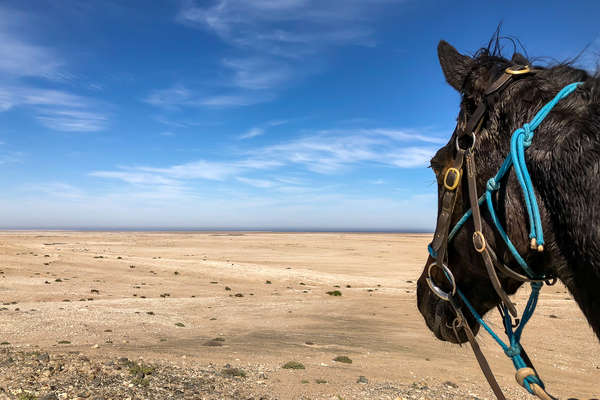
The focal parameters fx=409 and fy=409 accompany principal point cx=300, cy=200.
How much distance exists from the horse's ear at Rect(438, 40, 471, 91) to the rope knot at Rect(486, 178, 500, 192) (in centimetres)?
50

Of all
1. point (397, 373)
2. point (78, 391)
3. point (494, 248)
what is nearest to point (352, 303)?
point (397, 373)

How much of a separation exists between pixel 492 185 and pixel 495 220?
15cm

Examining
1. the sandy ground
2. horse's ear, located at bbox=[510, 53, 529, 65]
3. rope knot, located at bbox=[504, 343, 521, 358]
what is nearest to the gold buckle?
horse's ear, located at bbox=[510, 53, 529, 65]

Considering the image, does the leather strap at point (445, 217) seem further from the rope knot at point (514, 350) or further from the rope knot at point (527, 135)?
the rope knot at point (514, 350)

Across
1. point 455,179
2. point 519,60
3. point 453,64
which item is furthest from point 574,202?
point 453,64

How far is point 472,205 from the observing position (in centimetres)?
176

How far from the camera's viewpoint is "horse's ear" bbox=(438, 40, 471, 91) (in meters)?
1.91

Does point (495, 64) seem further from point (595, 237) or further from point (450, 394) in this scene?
point (450, 394)

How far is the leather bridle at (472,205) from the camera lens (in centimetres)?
171

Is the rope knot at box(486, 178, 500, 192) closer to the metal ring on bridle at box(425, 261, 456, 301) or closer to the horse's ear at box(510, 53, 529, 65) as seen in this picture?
the metal ring on bridle at box(425, 261, 456, 301)

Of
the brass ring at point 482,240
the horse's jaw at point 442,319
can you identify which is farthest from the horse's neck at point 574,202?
the horse's jaw at point 442,319

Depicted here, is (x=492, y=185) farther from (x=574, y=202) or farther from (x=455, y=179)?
(x=574, y=202)

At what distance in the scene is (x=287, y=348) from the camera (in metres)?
9.88

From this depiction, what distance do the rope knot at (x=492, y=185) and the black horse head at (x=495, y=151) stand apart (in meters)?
0.04
